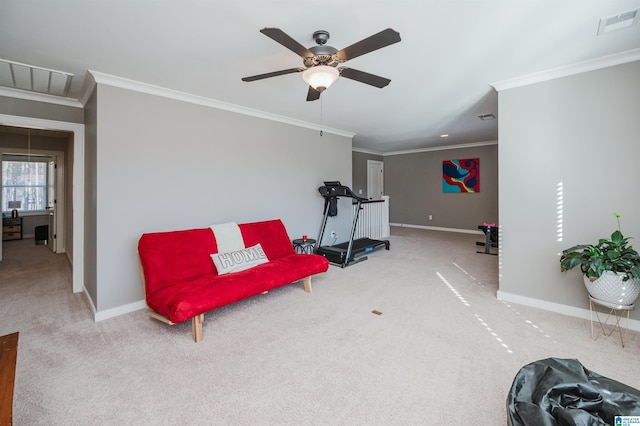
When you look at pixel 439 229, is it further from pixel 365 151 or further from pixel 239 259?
pixel 239 259

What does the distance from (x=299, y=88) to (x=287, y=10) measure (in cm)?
142

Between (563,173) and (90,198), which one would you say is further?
(90,198)

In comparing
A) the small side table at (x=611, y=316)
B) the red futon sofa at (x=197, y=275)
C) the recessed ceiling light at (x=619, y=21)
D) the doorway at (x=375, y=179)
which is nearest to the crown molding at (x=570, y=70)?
the recessed ceiling light at (x=619, y=21)

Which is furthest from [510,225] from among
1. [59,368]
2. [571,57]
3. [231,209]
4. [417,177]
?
[417,177]

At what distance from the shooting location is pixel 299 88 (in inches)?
128

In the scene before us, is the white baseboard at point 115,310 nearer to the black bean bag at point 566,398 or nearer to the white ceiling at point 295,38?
the white ceiling at point 295,38

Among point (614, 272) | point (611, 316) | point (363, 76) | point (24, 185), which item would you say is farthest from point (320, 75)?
point (24, 185)

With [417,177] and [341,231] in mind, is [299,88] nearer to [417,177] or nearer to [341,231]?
[341,231]

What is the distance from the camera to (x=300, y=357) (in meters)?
2.15

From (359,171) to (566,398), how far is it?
7.42 m

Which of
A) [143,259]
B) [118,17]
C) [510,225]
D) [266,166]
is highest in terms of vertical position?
[118,17]

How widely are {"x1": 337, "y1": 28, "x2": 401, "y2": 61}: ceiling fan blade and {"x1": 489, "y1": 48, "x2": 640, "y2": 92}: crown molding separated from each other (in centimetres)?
216

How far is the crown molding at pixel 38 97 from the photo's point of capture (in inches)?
122

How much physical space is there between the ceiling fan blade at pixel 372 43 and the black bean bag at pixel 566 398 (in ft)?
6.17
